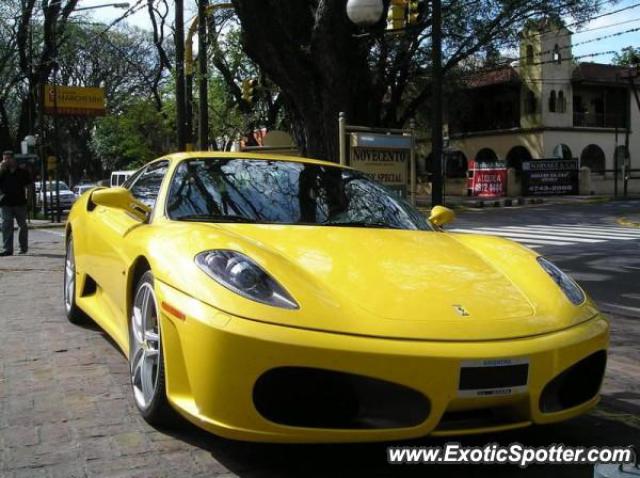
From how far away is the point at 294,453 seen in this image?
287cm

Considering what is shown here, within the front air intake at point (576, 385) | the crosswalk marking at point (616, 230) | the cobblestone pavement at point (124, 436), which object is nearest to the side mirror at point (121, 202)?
the cobblestone pavement at point (124, 436)

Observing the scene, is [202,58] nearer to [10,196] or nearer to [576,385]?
[10,196]

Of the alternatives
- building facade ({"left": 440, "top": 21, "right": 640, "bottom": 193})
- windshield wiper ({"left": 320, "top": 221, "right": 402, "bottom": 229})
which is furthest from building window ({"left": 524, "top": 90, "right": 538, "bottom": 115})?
windshield wiper ({"left": 320, "top": 221, "right": 402, "bottom": 229})

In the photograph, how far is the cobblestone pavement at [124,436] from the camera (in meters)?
2.73

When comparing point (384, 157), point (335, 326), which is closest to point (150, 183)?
point (335, 326)

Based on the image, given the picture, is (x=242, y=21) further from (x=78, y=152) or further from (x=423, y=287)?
(x=78, y=152)

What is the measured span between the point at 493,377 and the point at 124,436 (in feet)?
5.29

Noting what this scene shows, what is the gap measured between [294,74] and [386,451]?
19.1 feet

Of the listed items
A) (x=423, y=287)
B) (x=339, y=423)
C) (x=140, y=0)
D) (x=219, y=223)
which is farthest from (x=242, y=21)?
(x=140, y=0)

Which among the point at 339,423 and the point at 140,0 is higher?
the point at 140,0

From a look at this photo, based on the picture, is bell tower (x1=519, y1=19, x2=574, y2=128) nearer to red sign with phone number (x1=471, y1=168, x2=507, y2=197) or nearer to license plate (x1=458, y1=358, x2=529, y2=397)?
red sign with phone number (x1=471, y1=168, x2=507, y2=197)

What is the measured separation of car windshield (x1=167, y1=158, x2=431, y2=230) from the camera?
3.67 metres

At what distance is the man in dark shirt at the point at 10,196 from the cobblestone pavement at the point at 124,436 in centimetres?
676

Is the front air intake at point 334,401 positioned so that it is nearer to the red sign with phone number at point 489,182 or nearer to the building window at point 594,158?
the red sign with phone number at point 489,182
